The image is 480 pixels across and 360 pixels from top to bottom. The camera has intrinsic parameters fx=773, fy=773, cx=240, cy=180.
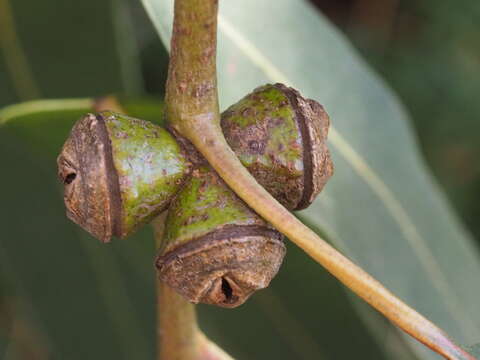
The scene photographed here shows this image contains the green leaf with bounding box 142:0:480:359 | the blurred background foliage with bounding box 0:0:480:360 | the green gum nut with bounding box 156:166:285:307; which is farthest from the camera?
the blurred background foliage with bounding box 0:0:480:360

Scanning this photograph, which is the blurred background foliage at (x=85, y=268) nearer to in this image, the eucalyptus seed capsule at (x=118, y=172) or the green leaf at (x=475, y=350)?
the eucalyptus seed capsule at (x=118, y=172)

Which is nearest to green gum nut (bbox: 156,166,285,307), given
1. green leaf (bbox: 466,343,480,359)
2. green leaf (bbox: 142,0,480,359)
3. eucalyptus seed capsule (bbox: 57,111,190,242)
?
eucalyptus seed capsule (bbox: 57,111,190,242)

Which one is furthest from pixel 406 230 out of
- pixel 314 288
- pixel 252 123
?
pixel 252 123

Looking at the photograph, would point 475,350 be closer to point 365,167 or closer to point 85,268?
point 365,167

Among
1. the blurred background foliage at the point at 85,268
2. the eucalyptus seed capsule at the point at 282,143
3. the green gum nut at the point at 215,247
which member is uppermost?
the eucalyptus seed capsule at the point at 282,143

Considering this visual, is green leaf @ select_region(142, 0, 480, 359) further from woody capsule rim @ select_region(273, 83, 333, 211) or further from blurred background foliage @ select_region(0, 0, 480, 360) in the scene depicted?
woody capsule rim @ select_region(273, 83, 333, 211)

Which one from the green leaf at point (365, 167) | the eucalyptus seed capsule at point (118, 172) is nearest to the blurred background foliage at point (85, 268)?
the green leaf at point (365, 167)

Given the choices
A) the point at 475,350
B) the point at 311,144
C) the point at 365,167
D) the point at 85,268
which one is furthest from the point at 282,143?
the point at 85,268
